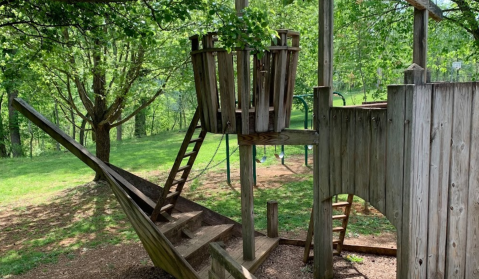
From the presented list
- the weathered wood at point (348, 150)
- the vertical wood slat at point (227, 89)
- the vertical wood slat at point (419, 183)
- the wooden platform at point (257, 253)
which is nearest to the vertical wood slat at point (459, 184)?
the vertical wood slat at point (419, 183)

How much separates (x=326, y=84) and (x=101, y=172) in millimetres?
2508

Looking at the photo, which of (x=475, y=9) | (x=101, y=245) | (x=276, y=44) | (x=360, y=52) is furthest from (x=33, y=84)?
(x=475, y=9)

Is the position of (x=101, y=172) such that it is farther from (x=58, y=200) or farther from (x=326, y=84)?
(x=58, y=200)

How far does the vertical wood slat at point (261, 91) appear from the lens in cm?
418

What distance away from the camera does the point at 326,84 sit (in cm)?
407

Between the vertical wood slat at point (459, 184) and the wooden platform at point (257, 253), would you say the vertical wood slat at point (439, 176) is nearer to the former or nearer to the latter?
the vertical wood slat at point (459, 184)

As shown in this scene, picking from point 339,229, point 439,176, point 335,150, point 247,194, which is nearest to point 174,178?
point 247,194

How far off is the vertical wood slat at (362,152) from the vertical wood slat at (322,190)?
1.37 ft

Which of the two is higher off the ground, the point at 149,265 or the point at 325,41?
the point at 325,41

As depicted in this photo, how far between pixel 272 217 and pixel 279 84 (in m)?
→ 2.08

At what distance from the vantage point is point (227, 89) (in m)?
4.13

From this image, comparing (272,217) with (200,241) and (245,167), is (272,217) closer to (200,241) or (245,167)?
(200,241)

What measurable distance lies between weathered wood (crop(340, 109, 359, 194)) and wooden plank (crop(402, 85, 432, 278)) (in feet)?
2.52

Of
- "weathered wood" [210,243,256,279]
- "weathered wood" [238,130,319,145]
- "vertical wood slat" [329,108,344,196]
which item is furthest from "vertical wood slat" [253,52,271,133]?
"weathered wood" [210,243,256,279]
